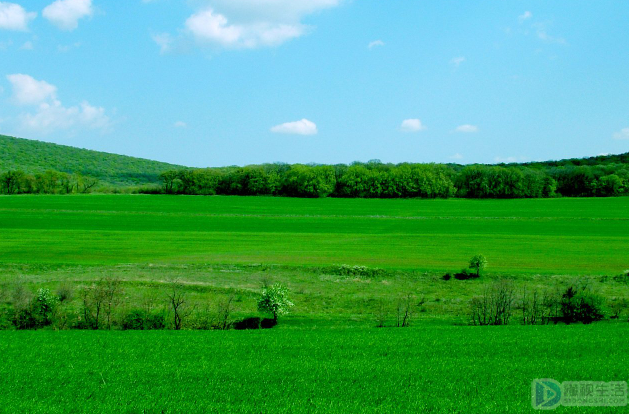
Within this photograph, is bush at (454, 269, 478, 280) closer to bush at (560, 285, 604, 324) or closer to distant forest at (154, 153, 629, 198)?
bush at (560, 285, 604, 324)

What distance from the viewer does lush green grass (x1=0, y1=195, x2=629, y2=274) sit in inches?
1628

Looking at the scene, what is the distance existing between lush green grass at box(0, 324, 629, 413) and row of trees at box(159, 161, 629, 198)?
115107mm

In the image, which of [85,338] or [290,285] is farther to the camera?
[290,285]

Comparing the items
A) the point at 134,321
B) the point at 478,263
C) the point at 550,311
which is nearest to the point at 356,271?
the point at 478,263

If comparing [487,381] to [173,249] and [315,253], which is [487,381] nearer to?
[315,253]

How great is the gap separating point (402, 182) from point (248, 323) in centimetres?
11177

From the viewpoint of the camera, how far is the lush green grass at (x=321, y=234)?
41.3 metres

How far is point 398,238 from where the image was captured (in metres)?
56.6

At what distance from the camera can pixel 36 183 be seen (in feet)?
416

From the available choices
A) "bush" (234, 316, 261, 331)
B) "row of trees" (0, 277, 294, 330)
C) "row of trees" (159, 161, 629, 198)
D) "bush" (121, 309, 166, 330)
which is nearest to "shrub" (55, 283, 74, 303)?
"row of trees" (0, 277, 294, 330)

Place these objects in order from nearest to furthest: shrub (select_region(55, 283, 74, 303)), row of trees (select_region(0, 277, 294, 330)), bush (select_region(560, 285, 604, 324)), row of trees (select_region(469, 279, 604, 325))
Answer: row of trees (select_region(0, 277, 294, 330)) < row of trees (select_region(469, 279, 604, 325)) < bush (select_region(560, 285, 604, 324)) < shrub (select_region(55, 283, 74, 303))

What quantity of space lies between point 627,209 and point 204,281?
90735mm

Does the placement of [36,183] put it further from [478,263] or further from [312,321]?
[312,321]

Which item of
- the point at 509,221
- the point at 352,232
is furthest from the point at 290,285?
the point at 509,221
